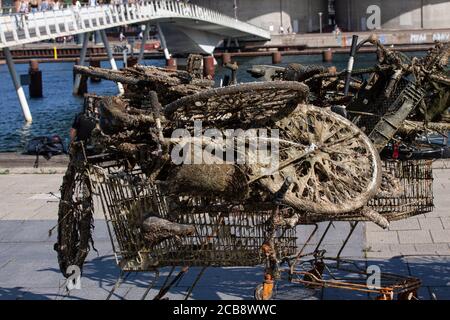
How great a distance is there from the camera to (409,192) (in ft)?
24.7

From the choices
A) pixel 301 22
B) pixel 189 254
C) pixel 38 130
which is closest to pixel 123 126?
pixel 189 254

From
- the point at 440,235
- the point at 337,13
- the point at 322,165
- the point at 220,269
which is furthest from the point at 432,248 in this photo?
the point at 337,13

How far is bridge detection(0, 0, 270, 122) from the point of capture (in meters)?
35.2

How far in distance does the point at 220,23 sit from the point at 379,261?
57.7 metres

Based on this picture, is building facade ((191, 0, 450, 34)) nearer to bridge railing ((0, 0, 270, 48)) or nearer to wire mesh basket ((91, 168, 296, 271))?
bridge railing ((0, 0, 270, 48))

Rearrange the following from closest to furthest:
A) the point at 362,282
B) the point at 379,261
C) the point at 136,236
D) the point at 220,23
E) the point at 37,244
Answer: the point at 136,236 → the point at 362,282 → the point at 379,261 → the point at 37,244 → the point at 220,23

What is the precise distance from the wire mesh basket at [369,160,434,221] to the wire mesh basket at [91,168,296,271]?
1462mm

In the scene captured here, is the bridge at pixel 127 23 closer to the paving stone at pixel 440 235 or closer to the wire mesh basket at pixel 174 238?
the paving stone at pixel 440 235

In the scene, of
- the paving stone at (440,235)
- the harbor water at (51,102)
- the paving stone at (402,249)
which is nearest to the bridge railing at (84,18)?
the harbor water at (51,102)

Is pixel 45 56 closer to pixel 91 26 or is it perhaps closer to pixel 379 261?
pixel 91 26

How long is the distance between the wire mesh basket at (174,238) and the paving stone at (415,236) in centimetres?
384

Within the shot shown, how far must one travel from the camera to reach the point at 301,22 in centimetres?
8288

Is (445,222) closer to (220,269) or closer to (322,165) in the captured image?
(220,269)

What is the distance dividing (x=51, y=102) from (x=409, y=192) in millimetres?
42146
